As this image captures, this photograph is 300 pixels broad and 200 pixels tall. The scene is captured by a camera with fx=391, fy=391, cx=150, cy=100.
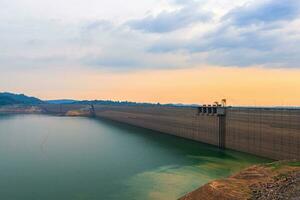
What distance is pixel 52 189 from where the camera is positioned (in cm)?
2756

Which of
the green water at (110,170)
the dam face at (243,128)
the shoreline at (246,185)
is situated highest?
the dam face at (243,128)

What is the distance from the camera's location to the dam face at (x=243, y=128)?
3562 centimetres

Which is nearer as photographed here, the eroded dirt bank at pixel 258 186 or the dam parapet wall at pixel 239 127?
the eroded dirt bank at pixel 258 186

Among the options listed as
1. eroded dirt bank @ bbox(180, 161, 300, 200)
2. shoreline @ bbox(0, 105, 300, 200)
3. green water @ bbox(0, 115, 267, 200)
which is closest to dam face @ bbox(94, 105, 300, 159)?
green water @ bbox(0, 115, 267, 200)

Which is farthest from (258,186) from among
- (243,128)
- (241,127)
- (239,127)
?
(239,127)

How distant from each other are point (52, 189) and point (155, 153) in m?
22.1

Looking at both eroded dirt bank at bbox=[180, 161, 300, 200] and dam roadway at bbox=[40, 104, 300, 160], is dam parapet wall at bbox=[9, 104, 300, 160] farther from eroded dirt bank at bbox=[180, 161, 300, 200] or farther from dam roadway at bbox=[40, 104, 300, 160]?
eroded dirt bank at bbox=[180, 161, 300, 200]

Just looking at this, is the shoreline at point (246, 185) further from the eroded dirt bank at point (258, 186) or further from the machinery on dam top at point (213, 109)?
the machinery on dam top at point (213, 109)

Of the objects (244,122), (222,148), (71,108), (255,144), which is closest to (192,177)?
(255,144)

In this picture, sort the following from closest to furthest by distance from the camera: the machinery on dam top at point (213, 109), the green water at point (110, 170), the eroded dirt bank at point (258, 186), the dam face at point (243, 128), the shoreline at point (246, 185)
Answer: the eroded dirt bank at point (258, 186) < the shoreline at point (246, 185) < the green water at point (110, 170) < the dam face at point (243, 128) < the machinery on dam top at point (213, 109)

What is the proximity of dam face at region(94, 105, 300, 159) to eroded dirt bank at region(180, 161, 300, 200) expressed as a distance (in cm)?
724

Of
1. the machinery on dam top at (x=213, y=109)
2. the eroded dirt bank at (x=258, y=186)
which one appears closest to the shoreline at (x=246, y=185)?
the eroded dirt bank at (x=258, y=186)

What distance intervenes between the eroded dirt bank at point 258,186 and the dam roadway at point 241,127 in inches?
290

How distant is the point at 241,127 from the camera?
4575cm
